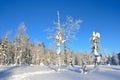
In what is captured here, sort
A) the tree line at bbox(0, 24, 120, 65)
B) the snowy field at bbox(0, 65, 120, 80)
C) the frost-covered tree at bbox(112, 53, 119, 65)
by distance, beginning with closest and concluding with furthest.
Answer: the snowy field at bbox(0, 65, 120, 80)
the tree line at bbox(0, 24, 120, 65)
the frost-covered tree at bbox(112, 53, 119, 65)

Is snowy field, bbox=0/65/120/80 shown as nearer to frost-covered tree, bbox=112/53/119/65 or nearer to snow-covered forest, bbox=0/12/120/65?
snow-covered forest, bbox=0/12/120/65

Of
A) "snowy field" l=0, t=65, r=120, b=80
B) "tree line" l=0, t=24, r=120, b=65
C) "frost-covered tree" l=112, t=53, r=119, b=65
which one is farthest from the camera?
"frost-covered tree" l=112, t=53, r=119, b=65

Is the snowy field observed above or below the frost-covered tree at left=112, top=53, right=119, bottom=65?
below

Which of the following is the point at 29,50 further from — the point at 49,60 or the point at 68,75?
the point at 68,75

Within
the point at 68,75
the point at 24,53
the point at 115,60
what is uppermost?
the point at 24,53

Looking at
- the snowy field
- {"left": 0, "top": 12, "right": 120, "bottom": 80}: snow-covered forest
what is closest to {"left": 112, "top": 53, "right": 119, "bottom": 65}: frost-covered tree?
{"left": 0, "top": 12, "right": 120, "bottom": 80}: snow-covered forest

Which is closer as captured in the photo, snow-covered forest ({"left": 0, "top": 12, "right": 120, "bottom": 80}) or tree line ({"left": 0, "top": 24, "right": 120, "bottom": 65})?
snow-covered forest ({"left": 0, "top": 12, "right": 120, "bottom": 80})

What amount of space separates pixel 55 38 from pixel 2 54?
49656mm

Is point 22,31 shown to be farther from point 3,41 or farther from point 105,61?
point 105,61

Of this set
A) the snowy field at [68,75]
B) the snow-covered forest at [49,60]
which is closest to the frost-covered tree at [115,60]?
the snow-covered forest at [49,60]

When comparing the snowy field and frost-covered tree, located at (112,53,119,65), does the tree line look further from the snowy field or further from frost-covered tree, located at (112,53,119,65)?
the snowy field

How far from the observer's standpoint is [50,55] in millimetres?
144875

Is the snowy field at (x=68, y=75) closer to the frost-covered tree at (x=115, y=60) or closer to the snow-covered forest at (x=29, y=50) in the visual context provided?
the snow-covered forest at (x=29, y=50)

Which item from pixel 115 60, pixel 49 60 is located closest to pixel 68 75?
pixel 49 60
